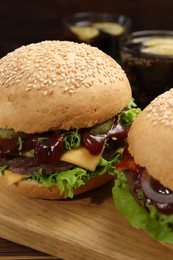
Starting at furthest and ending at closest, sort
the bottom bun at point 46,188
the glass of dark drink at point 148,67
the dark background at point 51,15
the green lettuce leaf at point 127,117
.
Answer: the dark background at point 51,15 < the glass of dark drink at point 148,67 < the green lettuce leaf at point 127,117 < the bottom bun at point 46,188

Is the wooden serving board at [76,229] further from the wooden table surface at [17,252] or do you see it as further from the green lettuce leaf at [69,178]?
the green lettuce leaf at [69,178]

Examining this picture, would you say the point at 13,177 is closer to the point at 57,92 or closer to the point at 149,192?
the point at 57,92

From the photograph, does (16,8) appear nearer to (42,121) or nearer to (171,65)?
(171,65)

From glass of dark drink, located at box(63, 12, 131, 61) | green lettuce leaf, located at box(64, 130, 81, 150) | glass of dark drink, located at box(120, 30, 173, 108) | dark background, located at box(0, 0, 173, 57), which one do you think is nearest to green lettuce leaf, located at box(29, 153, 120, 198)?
green lettuce leaf, located at box(64, 130, 81, 150)

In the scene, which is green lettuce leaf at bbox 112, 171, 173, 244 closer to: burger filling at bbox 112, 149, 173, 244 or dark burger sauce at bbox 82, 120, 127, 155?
burger filling at bbox 112, 149, 173, 244

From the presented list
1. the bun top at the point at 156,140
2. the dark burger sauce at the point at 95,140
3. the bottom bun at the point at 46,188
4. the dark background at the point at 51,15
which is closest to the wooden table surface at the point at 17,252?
the bottom bun at the point at 46,188

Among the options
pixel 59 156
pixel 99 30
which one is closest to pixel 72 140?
pixel 59 156
